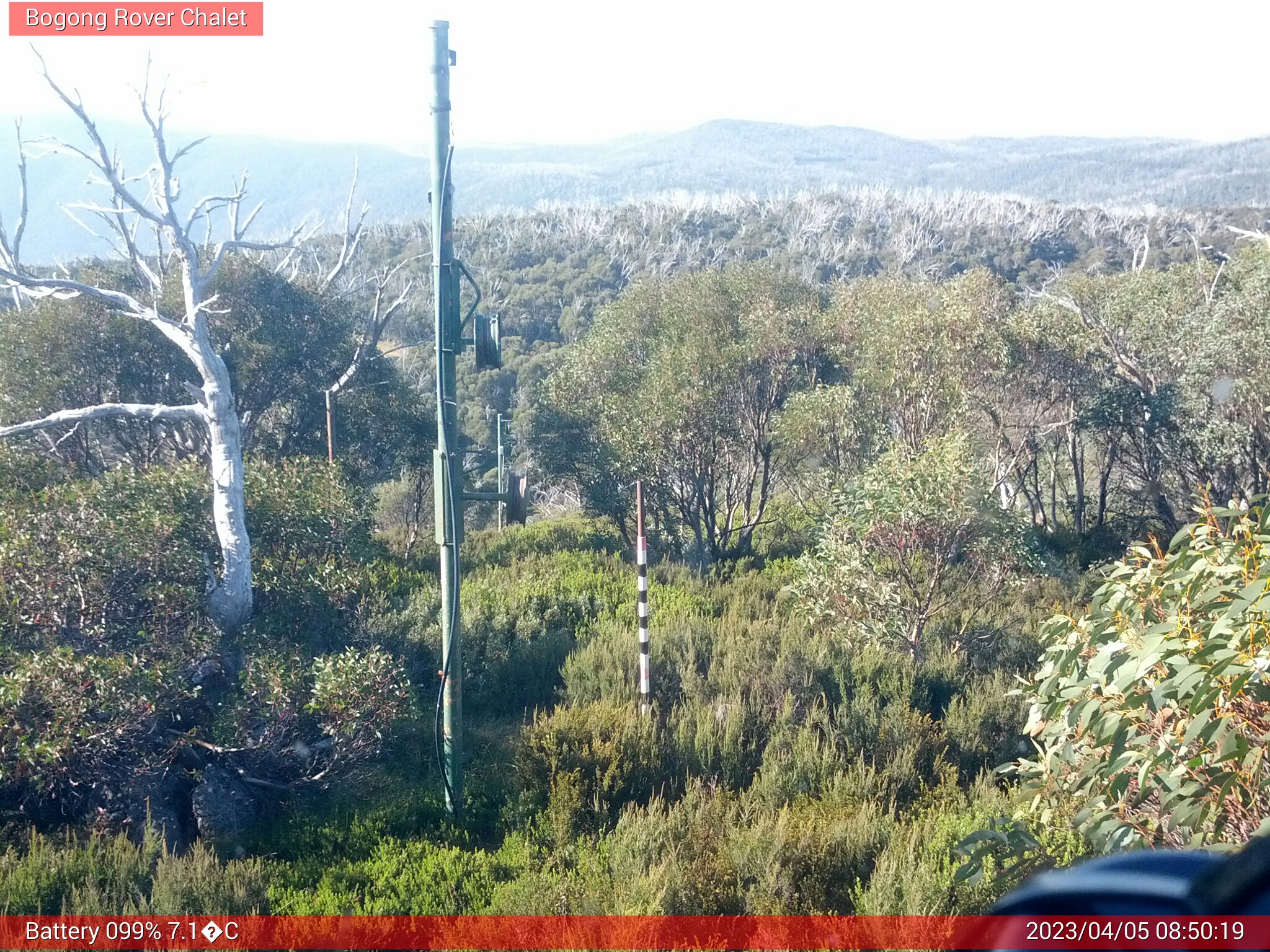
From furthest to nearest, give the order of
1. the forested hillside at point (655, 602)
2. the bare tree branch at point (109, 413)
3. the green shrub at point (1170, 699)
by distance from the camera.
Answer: the bare tree branch at point (109, 413) < the forested hillside at point (655, 602) < the green shrub at point (1170, 699)

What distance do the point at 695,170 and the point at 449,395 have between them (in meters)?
140

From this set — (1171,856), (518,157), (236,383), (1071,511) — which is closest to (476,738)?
(1171,856)

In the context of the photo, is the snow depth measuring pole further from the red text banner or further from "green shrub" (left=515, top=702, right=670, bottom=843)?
the red text banner

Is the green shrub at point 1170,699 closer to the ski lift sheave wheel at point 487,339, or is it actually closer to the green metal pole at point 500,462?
the green metal pole at point 500,462

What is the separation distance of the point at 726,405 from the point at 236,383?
310 inches

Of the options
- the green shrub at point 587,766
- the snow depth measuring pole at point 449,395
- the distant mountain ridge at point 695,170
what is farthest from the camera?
the distant mountain ridge at point 695,170

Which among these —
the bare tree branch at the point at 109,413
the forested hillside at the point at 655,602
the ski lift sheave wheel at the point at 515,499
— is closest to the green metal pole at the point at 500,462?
the ski lift sheave wheel at the point at 515,499

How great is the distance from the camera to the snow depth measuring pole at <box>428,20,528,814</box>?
608 centimetres

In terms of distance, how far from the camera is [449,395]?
6.36 meters

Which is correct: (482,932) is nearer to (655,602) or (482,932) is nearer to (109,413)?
(109,413)

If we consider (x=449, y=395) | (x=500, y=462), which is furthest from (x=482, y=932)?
(x=500, y=462)

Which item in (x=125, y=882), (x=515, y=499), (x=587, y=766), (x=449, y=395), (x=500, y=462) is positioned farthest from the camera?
(x=500, y=462)

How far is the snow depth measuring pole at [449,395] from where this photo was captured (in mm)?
6082

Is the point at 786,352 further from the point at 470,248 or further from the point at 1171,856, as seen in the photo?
the point at 470,248
